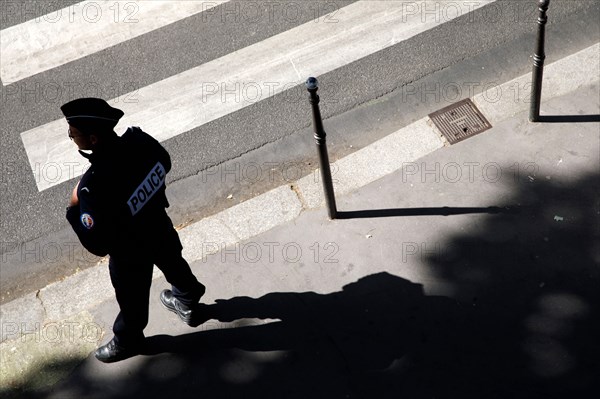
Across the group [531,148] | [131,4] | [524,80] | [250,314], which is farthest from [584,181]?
[131,4]

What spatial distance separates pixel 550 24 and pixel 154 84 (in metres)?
3.79

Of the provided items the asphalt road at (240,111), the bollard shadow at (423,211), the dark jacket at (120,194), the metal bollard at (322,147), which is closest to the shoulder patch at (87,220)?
the dark jacket at (120,194)

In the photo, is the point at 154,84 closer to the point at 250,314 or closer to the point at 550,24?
the point at 250,314

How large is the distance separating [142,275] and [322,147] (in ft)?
5.10

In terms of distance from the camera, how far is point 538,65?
6.03 metres

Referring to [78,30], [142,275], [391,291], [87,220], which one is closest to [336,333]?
[391,291]

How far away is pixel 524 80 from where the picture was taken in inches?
272

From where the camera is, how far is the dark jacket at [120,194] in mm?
4488

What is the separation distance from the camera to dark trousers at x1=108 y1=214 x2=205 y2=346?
4.91 metres

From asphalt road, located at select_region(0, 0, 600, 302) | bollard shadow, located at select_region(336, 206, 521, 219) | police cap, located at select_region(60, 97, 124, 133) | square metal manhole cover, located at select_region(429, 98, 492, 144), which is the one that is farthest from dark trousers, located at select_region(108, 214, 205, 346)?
square metal manhole cover, located at select_region(429, 98, 492, 144)

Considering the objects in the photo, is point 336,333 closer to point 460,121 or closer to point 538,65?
point 460,121

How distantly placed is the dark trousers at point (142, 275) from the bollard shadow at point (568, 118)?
10.6 feet

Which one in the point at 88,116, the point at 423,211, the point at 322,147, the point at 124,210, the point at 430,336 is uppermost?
the point at 88,116

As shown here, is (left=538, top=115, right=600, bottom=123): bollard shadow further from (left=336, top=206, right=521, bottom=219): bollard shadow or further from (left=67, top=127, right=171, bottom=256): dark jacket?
(left=67, top=127, right=171, bottom=256): dark jacket
